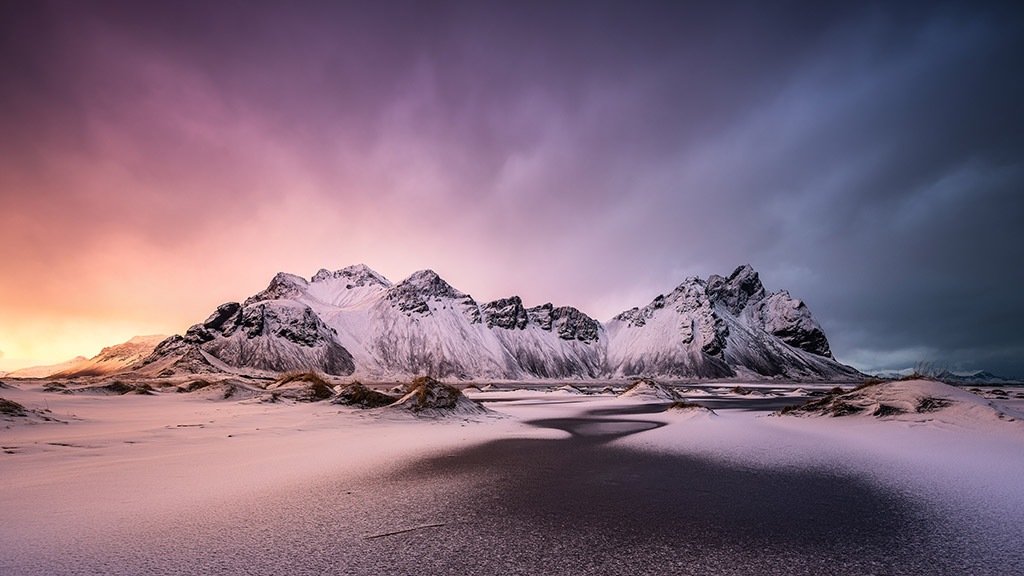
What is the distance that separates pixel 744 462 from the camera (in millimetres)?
7230

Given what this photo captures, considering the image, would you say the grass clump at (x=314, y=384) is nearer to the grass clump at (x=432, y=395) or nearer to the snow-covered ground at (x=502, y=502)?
the grass clump at (x=432, y=395)

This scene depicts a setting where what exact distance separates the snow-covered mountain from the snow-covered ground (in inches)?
4627

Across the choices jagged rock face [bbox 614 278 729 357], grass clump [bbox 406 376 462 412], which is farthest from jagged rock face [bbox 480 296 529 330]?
grass clump [bbox 406 376 462 412]

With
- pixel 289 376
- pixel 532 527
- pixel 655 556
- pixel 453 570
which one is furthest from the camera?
pixel 289 376

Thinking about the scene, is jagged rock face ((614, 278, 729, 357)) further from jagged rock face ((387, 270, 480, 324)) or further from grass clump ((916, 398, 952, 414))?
grass clump ((916, 398, 952, 414))

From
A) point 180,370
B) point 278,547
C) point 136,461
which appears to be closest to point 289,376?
point 136,461

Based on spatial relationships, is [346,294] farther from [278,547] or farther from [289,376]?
[278,547]

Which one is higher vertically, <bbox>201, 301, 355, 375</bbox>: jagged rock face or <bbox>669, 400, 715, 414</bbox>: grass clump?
<bbox>201, 301, 355, 375</bbox>: jagged rock face

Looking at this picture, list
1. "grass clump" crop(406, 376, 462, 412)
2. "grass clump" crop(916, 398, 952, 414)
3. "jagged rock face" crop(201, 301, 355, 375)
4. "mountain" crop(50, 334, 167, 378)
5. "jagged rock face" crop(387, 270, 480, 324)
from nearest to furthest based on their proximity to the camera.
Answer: "grass clump" crop(916, 398, 952, 414), "grass clump" crop(406, 376, 462, 412), "jagged rock face" crop(201, 301, 355, 375), "mountain" crop(50, 334, 167, 378), "jagged rock face" crop(387, 270, 480, 324)

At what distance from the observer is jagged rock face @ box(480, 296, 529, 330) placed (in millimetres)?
176625

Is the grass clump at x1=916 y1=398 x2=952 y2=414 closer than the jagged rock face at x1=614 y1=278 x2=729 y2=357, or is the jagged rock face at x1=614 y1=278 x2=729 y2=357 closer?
the grass clump at x1=916 y1=398 x2=952 y2=414

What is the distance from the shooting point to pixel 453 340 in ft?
504

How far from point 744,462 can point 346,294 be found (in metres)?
203

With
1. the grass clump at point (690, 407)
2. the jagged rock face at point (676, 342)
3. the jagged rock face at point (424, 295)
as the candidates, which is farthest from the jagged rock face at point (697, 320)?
the grass clump at point (690, 407)
